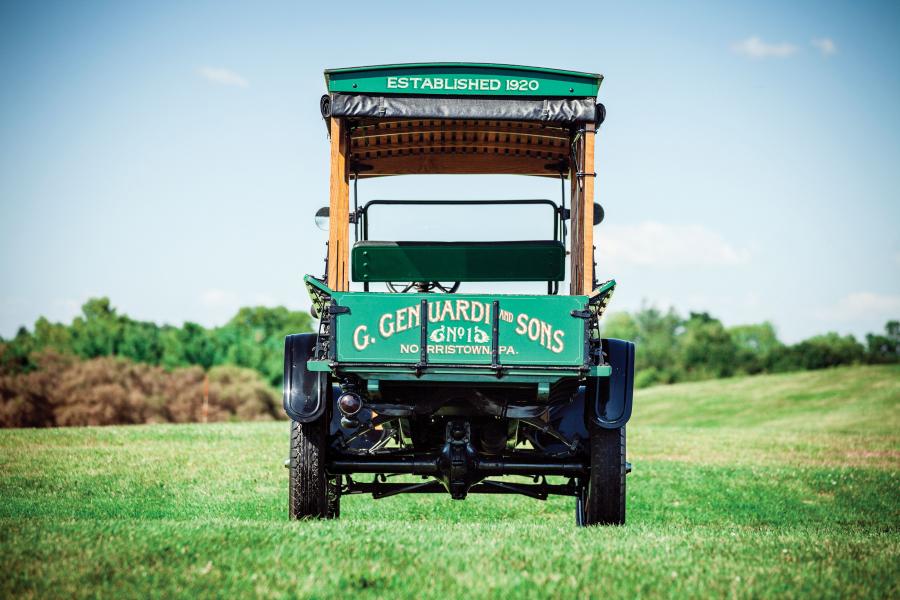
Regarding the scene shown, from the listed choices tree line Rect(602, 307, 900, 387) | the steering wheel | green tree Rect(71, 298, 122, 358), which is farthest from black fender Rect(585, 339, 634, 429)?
tree line Rect(602, 307, 900, 387)

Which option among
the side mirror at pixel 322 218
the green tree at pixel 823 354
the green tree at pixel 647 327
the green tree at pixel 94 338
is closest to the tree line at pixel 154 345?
the green tree at pixel 94 338

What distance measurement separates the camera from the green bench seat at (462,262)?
331 inches

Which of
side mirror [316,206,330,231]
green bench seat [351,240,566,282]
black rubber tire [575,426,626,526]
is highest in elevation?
side mirror [316,206,330,231]

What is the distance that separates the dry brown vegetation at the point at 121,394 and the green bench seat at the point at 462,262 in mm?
37055

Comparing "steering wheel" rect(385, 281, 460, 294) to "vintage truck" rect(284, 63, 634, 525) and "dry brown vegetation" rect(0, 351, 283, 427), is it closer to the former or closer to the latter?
"vintage truck" rect(284, 63, 634, 525)

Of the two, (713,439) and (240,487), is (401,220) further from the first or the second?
(713,439)

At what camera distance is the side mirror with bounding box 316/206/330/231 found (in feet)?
29.0

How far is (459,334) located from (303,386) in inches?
59.3

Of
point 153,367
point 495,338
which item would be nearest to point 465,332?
point 495,338

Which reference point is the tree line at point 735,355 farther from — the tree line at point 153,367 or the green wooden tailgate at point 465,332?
the green wooden tailgate at point 465,332

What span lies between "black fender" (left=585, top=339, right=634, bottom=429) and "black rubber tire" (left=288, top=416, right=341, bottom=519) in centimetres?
213

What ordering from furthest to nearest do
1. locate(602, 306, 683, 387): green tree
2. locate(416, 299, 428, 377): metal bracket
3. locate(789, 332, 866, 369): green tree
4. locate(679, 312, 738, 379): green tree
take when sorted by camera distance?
locate(602, 306, 683, 387): green tree
locate(679, 312, 738, 379): green tree
locate(789, 332, 866, 369): green tree
locate(416, 299, 428, 377): metal bracket

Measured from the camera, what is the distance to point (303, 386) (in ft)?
26.1

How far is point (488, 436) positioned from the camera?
865 cm
